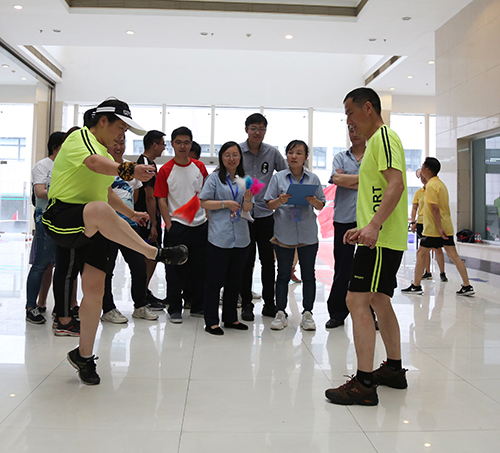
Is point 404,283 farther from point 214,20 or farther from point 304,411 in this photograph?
point 214,20

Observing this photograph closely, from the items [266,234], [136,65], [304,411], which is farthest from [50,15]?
[304,411]

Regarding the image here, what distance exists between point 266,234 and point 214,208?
2.27 feet

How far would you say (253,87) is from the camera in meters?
12.8

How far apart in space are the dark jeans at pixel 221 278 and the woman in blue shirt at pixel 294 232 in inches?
13.2

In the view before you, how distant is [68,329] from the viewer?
10.3 feet

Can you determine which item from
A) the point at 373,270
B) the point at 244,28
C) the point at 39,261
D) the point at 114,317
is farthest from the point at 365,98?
the point at 244,28

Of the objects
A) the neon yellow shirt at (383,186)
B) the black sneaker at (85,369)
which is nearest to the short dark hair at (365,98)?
the neon yellow shirt at (383,186)

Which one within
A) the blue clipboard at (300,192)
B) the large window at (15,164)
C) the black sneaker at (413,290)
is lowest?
the black sneaker at (413,290)

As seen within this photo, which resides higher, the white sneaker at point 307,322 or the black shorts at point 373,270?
the black shorts at point 373,270

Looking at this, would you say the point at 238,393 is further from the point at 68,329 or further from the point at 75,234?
the point at 68,329

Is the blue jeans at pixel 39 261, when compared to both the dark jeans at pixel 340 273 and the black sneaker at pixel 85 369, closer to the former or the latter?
the black sneaker at pixel 85 369

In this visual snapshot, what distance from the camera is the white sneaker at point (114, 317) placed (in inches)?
138

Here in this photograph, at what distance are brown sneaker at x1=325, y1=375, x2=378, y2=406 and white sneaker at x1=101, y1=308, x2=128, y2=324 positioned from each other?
1983 mm

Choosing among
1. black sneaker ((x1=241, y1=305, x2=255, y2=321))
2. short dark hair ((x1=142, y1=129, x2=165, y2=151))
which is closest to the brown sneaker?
black sneaker ((x1=241, y1=305, x2=255, y2=321))
